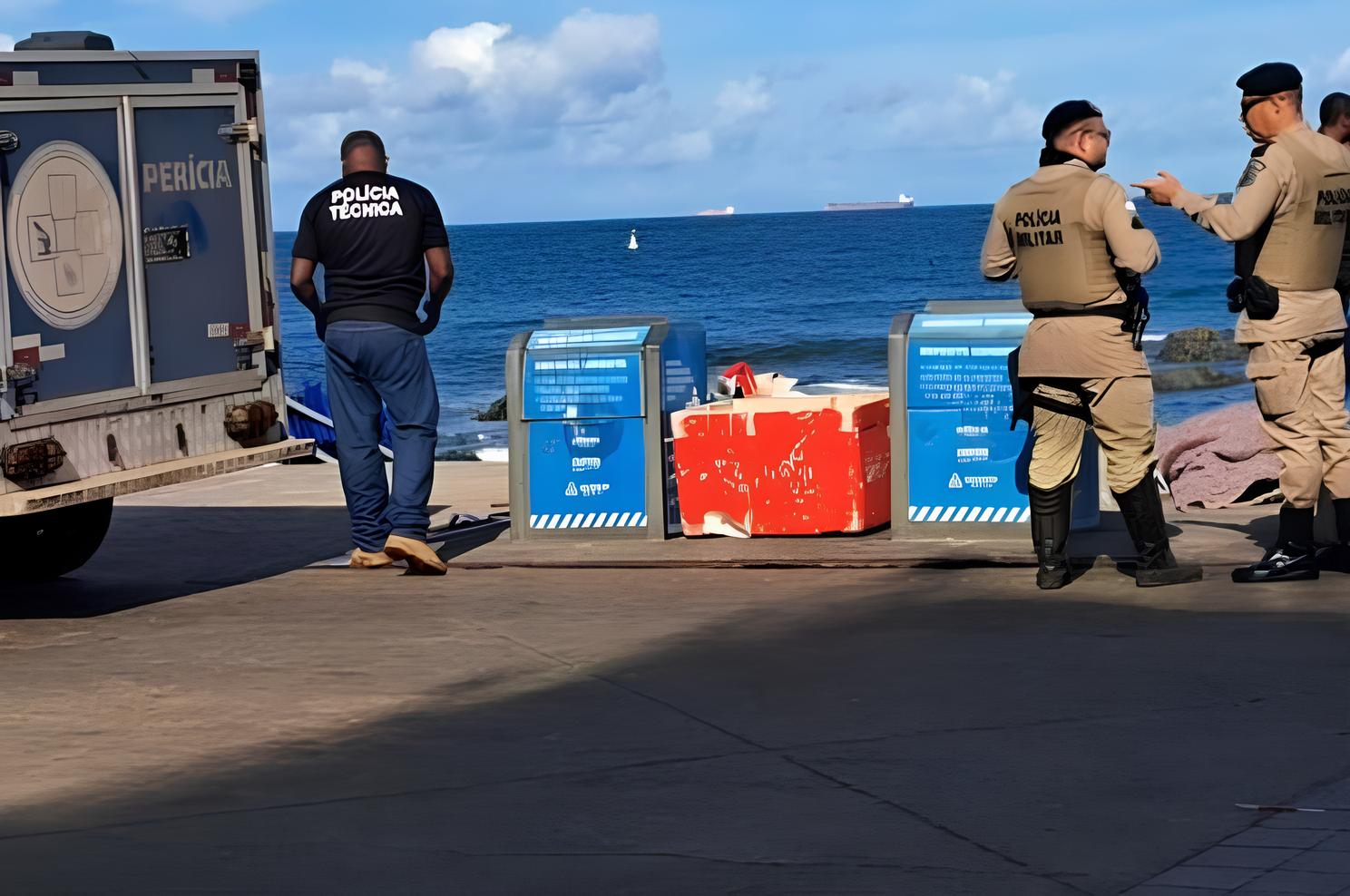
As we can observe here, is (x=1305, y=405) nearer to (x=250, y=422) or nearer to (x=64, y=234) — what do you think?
(x=250, y=422)

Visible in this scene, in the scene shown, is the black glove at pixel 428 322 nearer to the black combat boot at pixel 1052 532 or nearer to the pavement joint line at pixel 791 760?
the pavement joint line at pixel 791 760

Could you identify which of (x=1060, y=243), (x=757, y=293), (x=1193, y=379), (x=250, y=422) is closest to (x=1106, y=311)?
(x=1060, y=243)

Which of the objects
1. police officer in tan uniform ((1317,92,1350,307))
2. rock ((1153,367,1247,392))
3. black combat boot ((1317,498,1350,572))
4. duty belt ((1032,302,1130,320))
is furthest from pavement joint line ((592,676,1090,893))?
rock ((1153,367,1247,392))

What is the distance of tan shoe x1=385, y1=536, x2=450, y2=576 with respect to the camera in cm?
848

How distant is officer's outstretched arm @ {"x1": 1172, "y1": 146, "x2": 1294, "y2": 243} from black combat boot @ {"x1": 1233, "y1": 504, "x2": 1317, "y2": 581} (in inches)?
46.5

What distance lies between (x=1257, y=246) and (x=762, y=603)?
249 centimetres

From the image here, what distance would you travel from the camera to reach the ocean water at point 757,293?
3962 cm

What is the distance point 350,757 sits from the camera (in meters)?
5.26

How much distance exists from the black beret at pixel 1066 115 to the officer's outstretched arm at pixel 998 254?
39 centimetres

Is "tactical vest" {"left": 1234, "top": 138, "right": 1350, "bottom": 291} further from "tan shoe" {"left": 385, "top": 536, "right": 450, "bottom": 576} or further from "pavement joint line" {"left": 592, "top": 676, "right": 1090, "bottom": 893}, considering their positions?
"tan shoe" {"left": 385, "top": 536, "right": 450, "bottom": 576}

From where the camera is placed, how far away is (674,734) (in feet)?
17.9

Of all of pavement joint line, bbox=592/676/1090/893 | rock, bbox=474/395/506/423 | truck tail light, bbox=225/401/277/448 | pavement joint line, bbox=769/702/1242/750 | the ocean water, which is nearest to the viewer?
pavement joint line, bbox=592/676/1090/893

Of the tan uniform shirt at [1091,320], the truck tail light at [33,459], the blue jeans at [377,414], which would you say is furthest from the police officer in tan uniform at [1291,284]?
the truck tail light at [33,459]

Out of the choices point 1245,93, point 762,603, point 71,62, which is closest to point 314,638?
point 762,603
